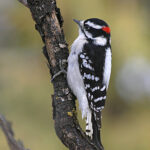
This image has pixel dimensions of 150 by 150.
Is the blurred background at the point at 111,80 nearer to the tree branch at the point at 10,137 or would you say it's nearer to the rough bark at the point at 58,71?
the rough bark at the point at 58,71

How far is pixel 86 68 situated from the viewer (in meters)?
3.96

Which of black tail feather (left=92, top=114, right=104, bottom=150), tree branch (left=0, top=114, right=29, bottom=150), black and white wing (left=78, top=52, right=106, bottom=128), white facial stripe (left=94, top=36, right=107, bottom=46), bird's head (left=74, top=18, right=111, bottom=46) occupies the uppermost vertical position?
tree branch (left=0, top=114, right=29, bottom=150)

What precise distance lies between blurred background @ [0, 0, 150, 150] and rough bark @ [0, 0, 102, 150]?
2.07 metres

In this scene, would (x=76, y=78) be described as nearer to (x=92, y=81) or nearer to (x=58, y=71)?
(x=92, y=81)

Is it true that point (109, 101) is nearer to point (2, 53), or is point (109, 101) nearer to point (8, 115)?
point (8, 115)

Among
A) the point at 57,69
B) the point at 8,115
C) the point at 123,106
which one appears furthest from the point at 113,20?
the point at 57,69

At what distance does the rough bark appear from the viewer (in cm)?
345

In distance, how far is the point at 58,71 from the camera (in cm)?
377

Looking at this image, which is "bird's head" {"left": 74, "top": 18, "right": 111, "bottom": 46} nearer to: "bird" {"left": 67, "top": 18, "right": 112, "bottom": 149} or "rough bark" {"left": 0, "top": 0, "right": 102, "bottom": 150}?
"bird" {"left": 67, "top": 18, "right": 112, "bottom": 149}

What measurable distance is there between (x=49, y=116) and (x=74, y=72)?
6.59 ft

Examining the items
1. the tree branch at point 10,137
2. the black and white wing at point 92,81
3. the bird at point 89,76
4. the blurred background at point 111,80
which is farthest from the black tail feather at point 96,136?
the blurred background at point 111,80

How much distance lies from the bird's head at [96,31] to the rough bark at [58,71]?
1.56ft

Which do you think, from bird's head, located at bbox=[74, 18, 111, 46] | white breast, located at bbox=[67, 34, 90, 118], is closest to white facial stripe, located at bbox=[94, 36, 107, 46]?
bird's head, located at bbox=[74, 18, 111, 46]

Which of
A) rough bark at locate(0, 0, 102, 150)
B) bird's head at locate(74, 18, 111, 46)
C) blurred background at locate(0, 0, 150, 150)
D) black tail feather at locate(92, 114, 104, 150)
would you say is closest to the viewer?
rough bark at locate(0, 0, 102, 150)
